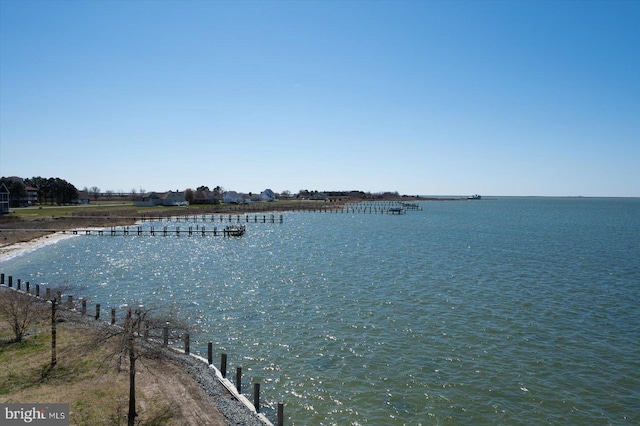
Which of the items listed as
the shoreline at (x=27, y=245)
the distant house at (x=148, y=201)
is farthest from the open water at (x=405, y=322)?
the distant house at (x=148, y=201)

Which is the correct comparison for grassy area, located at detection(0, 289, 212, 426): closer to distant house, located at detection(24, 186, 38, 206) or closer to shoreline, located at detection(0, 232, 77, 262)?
shoreline, located at detection(0, 232, 77, 262)

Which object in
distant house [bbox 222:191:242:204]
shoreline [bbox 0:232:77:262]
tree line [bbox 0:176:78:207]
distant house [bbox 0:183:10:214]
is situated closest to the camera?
shoreline [bbox 0:232:77:262]

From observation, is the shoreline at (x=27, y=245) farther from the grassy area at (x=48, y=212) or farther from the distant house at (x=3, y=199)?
the distant house at (x=3, y=199)

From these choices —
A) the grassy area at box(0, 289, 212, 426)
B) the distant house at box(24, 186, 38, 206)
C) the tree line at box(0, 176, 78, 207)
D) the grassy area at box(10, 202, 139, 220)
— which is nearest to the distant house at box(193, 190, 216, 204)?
the tree line at box(0, 176, 78, 207)

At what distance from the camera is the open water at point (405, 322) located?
17797 mm

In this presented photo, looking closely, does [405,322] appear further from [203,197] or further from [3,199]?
[203,197]

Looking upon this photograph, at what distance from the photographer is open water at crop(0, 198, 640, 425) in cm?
1780

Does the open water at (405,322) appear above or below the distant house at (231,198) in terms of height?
below

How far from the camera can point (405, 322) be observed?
2812cm

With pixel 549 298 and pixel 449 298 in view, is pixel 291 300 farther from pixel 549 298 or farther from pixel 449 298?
pixel 549 298

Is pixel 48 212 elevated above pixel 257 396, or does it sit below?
above

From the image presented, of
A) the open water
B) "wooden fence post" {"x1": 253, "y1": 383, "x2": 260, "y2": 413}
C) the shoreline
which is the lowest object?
the open water

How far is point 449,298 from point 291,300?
44.3ft

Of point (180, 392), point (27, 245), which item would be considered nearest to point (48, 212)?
point (27, 245)
